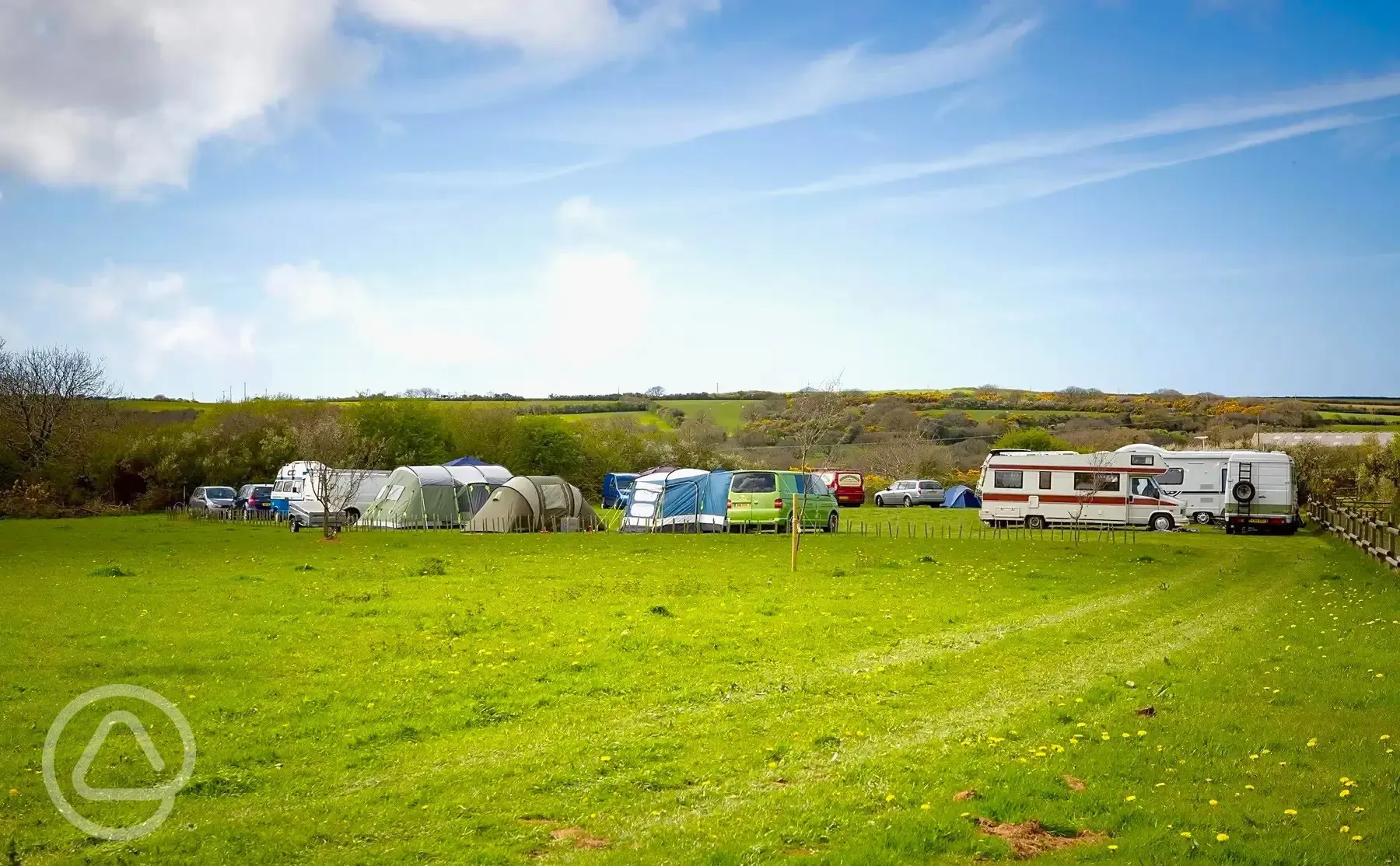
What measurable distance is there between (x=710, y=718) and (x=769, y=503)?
91.8 feet

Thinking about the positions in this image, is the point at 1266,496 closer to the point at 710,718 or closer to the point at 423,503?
the point at 423,503

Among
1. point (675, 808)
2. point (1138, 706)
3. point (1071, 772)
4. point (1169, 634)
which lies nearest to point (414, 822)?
point (675, 808)

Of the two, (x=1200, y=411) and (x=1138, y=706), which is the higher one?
(x=1200, y=411)

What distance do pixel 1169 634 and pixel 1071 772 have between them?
818 centimetres

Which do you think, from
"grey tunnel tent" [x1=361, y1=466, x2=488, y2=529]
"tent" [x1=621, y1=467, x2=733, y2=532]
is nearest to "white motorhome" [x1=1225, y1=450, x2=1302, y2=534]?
"tent" [x1=621, y1=467, x2=733, y2=532]

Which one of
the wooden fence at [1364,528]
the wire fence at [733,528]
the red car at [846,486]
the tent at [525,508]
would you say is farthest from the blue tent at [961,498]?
the tent at [525,508]

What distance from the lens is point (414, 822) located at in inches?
301

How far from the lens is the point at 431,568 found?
24047 mm

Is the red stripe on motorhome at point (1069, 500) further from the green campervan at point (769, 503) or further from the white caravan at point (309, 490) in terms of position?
the white caravan at point (309, 490)

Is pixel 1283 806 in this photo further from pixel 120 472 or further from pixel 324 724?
pixel 120 472
